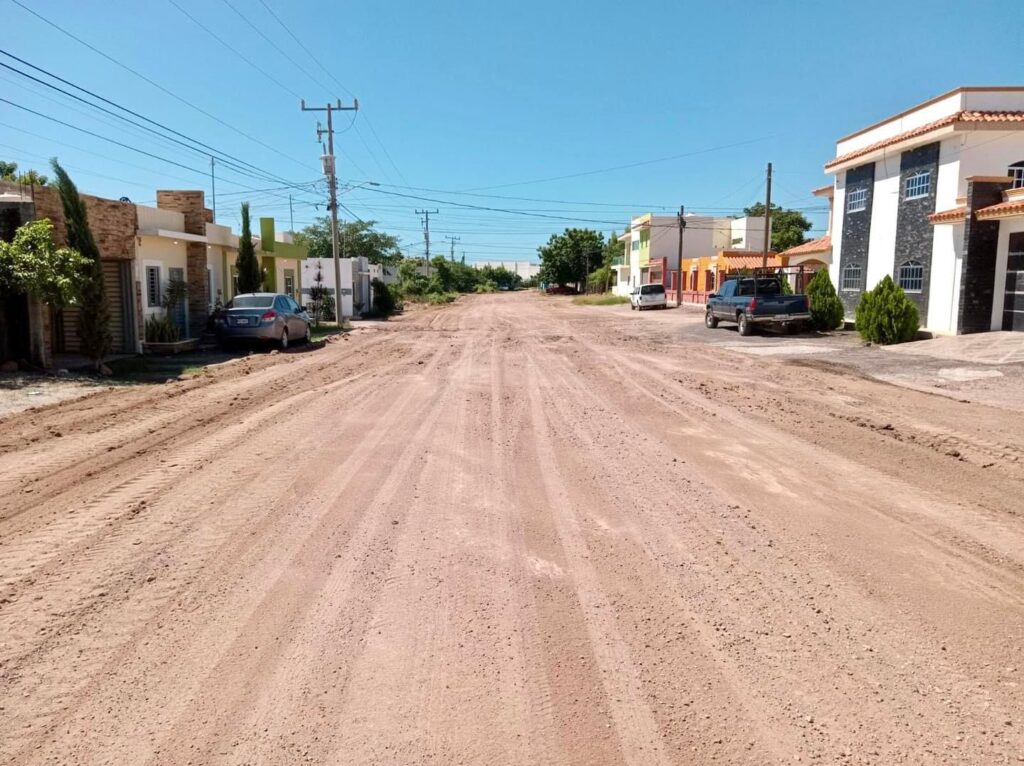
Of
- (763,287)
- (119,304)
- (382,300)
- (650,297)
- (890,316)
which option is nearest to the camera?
(119,304)

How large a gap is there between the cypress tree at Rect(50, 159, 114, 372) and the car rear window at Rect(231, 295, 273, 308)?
5.18 m

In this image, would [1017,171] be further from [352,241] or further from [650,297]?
[352,241]

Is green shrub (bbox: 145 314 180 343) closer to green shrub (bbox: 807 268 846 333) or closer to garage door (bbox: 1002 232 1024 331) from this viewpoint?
green shrub (bbox: 807 268 846 333)

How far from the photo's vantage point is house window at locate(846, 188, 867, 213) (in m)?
26.7

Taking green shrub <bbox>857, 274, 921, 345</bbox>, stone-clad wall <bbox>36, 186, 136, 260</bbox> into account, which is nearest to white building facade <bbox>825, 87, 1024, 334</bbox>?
green shrub <bbox>857, 274, 921, 345</bbox>

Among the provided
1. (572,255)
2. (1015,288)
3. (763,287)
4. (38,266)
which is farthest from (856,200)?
(572,255)

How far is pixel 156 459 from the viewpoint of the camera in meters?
7.62

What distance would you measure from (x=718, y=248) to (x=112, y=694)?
63.8 meters

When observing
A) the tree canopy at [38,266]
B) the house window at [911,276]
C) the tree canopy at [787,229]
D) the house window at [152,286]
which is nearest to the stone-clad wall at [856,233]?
the house window at [911,276]

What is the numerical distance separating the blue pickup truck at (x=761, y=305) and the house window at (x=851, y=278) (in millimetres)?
3516

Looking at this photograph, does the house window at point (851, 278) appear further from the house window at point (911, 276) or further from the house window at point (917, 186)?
the house window at point (917, 186)

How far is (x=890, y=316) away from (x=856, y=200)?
867cm

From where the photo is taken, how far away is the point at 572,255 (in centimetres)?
9600

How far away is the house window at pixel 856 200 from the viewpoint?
26705 millimetres
